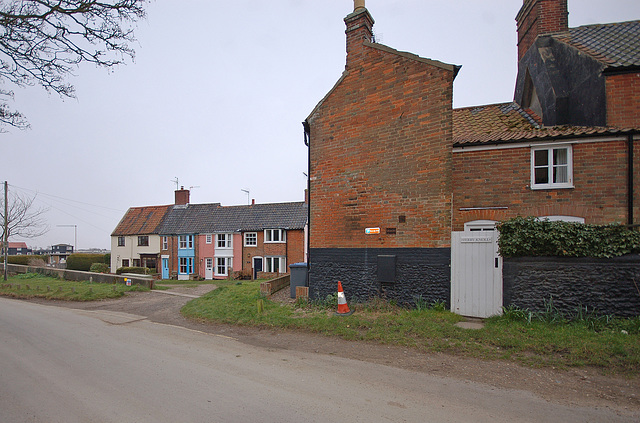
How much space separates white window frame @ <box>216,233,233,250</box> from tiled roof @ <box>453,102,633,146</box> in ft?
94.9

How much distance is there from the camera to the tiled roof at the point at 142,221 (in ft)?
141

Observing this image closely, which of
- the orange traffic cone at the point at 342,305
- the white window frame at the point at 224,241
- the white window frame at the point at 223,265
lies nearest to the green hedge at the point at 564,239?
the orange traffic cone at the point at 342,305

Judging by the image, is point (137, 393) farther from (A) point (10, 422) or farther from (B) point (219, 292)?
(B) point (219, 292)

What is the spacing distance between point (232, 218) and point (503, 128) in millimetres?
31501

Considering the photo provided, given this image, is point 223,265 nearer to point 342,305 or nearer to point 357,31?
point 342,305

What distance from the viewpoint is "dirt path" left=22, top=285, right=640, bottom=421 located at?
467 centimetres

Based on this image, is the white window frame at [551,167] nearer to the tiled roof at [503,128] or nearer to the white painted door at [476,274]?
the tiled roof at [503,128]

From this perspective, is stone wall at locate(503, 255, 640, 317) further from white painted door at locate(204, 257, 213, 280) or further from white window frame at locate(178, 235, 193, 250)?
white window frame at locate(178, 235, 193, 250)

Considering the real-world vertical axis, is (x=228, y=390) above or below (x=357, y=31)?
below

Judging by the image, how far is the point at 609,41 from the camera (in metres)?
11.7

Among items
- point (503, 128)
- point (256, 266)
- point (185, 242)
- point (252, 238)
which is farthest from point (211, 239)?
point (503, 128)

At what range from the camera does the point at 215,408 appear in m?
4.33

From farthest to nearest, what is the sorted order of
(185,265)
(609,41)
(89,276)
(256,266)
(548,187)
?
(185,265)
(256,266)
(89,276)
(609,41)
(548,187)

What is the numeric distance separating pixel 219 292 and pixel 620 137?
46.9 feet
